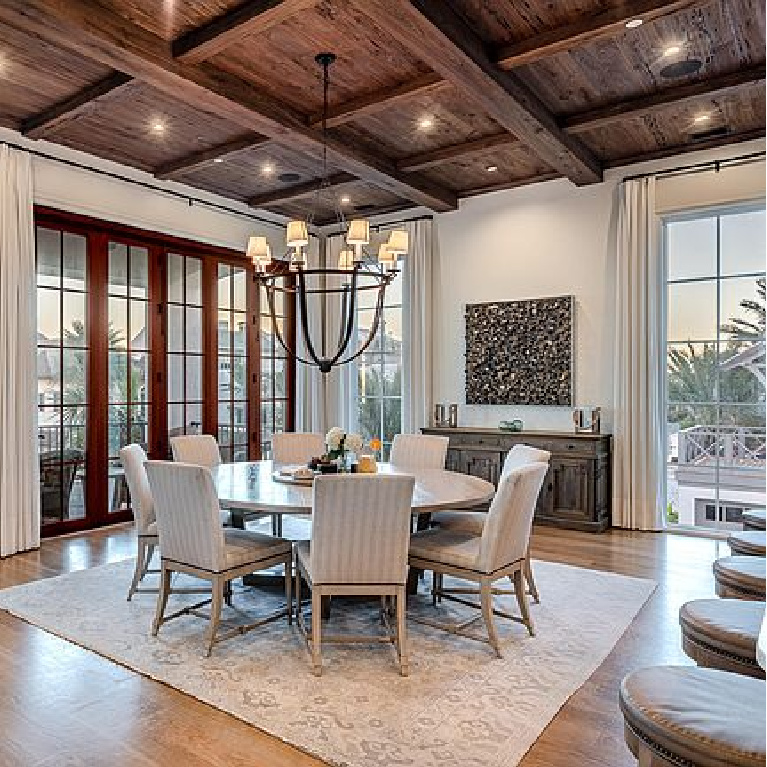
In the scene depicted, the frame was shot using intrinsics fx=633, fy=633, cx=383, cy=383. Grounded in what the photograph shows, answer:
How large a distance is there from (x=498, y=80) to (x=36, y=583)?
430 cm

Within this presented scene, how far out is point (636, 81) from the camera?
4.25 meters

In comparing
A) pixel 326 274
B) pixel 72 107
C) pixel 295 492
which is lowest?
pixel 295 492

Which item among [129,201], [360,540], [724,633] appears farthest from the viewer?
[129,201]

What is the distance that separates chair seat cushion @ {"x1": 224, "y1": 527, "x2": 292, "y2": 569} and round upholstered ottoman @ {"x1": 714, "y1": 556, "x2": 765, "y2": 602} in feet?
6.74

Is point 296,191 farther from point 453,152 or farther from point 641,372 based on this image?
point 641,372

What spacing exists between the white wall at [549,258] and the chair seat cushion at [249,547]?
3560 millimetres

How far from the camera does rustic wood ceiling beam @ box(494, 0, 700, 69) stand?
3.24 m

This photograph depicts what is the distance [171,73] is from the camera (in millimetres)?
3734

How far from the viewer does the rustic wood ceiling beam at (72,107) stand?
410 centimetres

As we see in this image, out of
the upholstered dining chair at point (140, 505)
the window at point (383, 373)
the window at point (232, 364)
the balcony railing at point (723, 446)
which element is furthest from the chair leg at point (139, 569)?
the balcony railing at point (723, 446)

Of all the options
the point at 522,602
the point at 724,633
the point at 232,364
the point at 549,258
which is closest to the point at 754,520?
the point at 522,602

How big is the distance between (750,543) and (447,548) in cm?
142

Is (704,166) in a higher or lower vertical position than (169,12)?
lower

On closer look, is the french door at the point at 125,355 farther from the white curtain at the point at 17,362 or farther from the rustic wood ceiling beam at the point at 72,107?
the rustic wood ceiling beam at the point at 72,107
